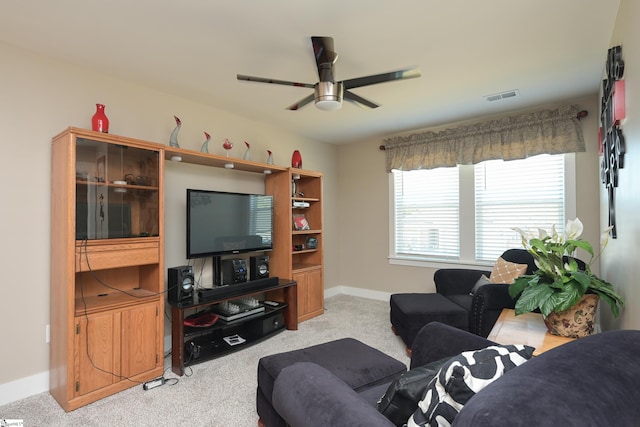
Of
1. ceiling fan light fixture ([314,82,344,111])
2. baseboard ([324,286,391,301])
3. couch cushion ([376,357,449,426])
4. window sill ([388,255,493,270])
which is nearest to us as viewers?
couch cushion ([376,357,449,426])

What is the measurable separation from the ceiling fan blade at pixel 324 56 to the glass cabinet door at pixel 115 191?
1.55m

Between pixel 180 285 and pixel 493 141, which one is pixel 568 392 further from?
pixel 493 141

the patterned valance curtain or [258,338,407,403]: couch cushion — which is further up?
the patterned valance curtain

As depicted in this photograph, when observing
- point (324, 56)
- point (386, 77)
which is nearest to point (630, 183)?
point (386, 77)

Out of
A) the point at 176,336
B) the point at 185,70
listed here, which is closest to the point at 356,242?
the point at 176,336

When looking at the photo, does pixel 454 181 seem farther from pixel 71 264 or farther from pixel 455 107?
pixel 71 264

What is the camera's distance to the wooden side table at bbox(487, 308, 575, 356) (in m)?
1.53

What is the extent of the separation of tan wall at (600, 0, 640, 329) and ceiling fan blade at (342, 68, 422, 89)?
3.35 ft

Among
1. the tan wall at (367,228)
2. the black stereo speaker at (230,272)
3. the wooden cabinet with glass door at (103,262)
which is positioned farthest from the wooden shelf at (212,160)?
the tan wall at (367,228)

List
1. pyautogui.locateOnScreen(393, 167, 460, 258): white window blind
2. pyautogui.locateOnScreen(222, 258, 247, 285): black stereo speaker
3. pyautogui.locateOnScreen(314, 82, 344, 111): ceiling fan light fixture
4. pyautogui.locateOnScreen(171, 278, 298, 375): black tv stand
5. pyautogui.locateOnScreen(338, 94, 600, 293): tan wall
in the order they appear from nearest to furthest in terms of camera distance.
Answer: pyautogui.locateOnScreen(314, 82, 344, 111): ceiling fan light fixture < pyautogui.locateOnScreen(171, 278, 298, 375): black tv stand < pyautogui.locateOnScreen(222, 258, 247, 285): black stereo speaker < pyautogui.locateOnScreen(393, 167, 460, 258): white window blind < pyautogui.locateOnScreen(338, 94, 600, 293): tan wall

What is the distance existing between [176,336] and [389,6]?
2.90m

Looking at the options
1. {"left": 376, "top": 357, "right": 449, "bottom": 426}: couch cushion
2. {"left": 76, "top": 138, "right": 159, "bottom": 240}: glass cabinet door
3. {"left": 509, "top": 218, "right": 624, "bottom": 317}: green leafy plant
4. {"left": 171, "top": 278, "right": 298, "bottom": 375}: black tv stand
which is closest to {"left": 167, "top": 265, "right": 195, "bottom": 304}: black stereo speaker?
{"left": 171, "top": 278, "right": 298, "bottom": 375}: black tv stand

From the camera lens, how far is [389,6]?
6.27 ft

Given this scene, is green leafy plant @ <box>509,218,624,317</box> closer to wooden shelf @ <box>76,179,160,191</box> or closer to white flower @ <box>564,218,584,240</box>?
white flower @ <box>564,218,584,240</box>
